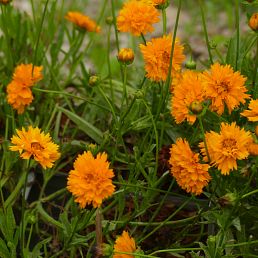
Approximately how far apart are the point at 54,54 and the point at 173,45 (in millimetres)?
618

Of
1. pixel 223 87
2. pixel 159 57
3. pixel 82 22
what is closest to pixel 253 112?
pixel 223 87

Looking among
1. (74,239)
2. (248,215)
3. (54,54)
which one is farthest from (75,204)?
(54,54)

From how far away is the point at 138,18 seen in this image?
1.37m

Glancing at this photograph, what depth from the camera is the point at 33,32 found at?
1830 millimetres

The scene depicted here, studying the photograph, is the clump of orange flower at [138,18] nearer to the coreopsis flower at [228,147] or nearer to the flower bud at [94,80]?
the flower bud at [94,80]

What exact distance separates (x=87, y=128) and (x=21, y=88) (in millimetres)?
183

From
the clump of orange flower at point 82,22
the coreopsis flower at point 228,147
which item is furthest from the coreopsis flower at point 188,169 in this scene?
the clump of orange flower at point 82,22

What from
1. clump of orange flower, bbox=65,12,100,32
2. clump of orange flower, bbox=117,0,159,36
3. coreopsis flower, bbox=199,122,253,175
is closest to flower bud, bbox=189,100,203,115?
coreopsis flower, bbox=199,122,253,175

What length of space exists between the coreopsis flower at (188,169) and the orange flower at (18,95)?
0.42 meters

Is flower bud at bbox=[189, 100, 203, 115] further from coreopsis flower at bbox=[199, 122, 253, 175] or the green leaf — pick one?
the green leaf

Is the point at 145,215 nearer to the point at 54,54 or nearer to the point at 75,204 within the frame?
the point at 75,204

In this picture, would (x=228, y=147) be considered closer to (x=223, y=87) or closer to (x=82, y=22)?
(x=223, y=87)

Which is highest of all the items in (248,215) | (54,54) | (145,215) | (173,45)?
(173,45)

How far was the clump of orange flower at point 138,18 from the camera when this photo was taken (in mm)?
1371
